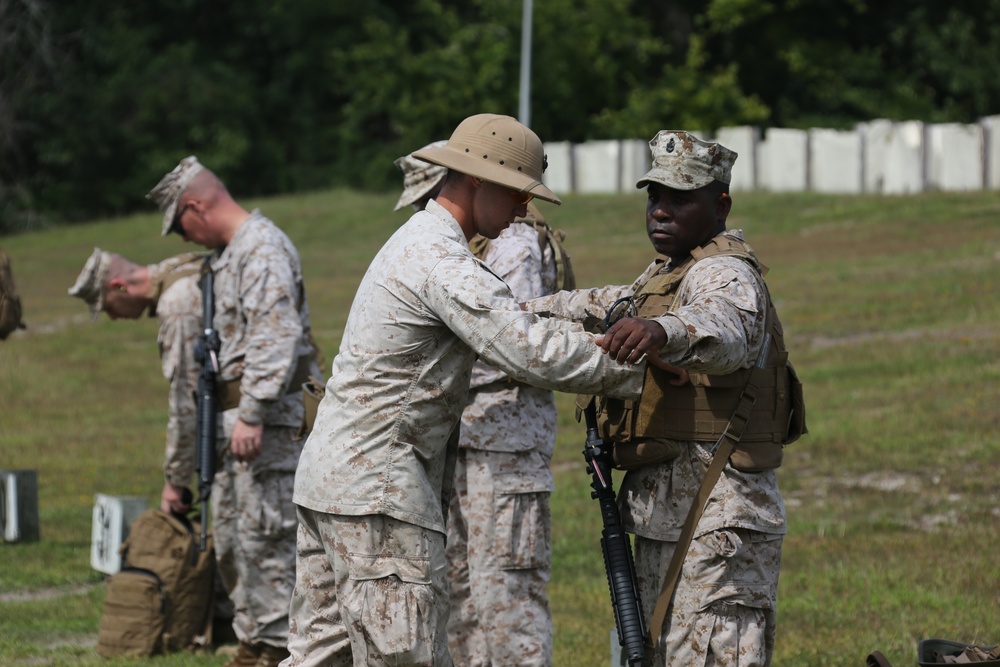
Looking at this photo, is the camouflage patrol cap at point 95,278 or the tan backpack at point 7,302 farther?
the tan backpack at point 7,302

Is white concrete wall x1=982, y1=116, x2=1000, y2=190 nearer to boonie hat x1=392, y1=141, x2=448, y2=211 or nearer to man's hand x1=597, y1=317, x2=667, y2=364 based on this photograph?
boonie hat x1=392, y1=141, x2=448, y2=211

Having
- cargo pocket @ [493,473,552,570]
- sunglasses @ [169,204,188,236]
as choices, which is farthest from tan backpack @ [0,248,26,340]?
cargo pocket @ [493,473,552,570]

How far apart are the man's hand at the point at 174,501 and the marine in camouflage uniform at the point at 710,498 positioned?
338 cm

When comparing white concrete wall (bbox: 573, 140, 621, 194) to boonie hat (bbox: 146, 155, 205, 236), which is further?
white concrete wall (bbox: 573, 140, 621, 194)

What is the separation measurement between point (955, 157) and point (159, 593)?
23.4 m

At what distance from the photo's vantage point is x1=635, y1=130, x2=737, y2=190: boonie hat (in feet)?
14.8

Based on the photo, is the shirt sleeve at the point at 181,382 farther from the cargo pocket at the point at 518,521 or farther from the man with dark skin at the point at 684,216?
the man with dark skin at the point at 684,216

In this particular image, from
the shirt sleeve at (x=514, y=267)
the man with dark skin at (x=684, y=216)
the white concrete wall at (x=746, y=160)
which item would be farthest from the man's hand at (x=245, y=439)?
the white concrete wall at (x=746, y=160)

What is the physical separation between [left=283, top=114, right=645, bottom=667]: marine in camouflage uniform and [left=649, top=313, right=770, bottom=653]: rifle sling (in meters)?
0.42

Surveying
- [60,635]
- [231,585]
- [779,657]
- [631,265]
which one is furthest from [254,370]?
[631,265]

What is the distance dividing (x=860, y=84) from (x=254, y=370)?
36438mm

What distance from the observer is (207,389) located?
268 inches

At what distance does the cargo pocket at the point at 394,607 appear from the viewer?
4.27 metres

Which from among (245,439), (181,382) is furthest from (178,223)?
(245,439)
